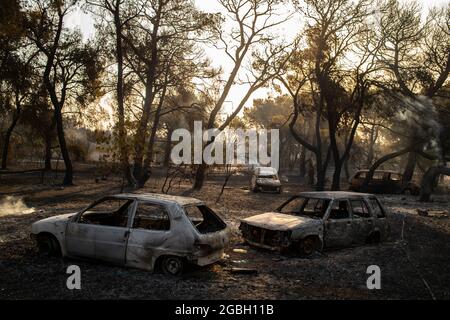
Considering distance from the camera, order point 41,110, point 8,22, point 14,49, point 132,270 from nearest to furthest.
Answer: point 132,270
point 8,22
point 14,49
point 41,110

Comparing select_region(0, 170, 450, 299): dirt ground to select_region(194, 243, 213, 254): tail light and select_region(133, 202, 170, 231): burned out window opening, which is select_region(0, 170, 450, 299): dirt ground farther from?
select_region(133, 202, 170, 231): burned out window opening

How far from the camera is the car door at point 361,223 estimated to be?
11.2m

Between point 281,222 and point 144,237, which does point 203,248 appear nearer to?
point 144,237

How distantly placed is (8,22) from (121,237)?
47.0 ft

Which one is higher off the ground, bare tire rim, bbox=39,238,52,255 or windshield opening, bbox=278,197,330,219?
windshield opening, bbox=278,197,330,219

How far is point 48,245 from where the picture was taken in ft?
29.6

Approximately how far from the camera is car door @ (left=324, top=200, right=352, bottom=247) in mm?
10535

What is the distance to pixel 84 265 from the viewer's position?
854cm

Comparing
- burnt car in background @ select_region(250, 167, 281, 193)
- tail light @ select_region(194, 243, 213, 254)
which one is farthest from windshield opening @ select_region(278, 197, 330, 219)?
burnt car in background @ select_region(250, 167, 281, 193)

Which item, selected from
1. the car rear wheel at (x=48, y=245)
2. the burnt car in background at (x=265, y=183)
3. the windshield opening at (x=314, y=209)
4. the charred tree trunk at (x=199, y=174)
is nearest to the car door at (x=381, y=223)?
the windshield opening at (x=314, y=209)

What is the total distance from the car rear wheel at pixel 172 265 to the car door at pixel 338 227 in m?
4.01

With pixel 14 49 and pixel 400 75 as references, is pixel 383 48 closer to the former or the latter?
pixel 400 75

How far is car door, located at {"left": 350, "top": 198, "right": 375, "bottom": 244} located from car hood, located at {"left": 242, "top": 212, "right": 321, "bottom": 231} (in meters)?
1.39

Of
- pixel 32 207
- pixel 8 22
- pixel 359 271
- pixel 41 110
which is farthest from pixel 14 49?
pixel 359 271
